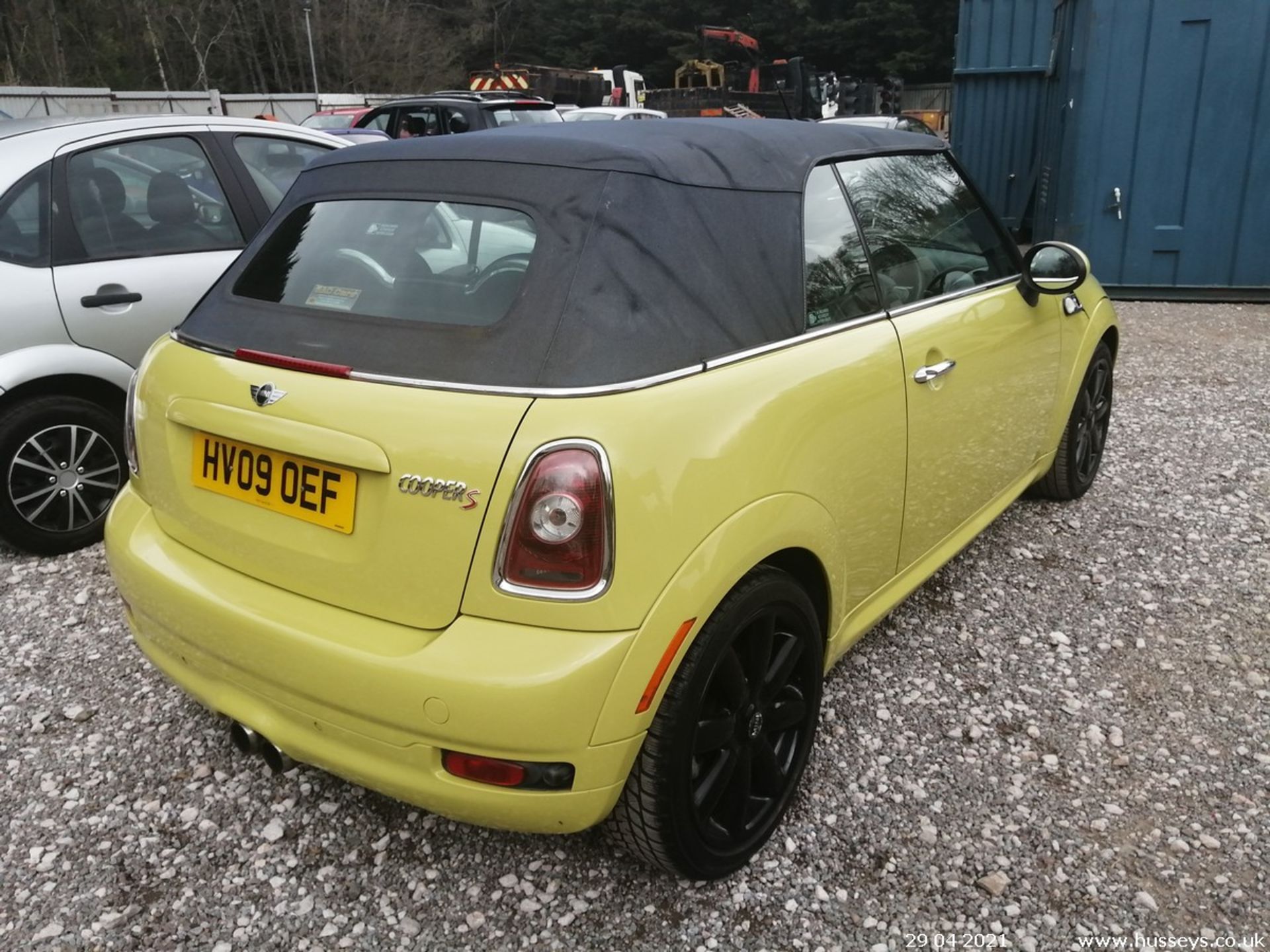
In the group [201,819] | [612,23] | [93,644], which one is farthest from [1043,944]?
[612,23]

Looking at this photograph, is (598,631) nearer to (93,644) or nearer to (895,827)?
(895,827)

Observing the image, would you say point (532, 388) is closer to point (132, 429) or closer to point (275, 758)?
point (275, 758)

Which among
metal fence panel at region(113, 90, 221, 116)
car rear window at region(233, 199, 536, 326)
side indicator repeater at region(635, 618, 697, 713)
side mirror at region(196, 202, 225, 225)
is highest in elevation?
A: metal fence panel at region(113, 90, 221, 116)

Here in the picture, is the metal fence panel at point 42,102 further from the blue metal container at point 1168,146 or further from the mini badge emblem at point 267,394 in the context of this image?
the mini badge emblem at point 267,394

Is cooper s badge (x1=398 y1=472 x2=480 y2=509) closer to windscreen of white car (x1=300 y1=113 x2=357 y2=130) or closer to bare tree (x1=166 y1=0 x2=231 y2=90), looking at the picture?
windscreen of white car (x1=300 y1=113 x2=357 y2=130)

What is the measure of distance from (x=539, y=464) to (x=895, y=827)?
1.37 metres

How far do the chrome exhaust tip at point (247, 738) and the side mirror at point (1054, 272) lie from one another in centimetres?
284

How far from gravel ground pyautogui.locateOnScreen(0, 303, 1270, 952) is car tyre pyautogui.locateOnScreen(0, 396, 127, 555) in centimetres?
38

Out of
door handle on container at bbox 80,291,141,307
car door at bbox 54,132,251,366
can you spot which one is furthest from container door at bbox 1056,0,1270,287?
door handle on container at bbox 80,291,141,307

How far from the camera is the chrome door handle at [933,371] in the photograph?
2.74 meters

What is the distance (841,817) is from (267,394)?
1717 mm

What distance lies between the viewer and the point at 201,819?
2.53 meters

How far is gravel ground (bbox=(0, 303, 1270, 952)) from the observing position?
86.3 inches

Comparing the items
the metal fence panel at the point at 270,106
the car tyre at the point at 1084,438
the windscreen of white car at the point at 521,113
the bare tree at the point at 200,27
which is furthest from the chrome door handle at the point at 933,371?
the bare tree at the point at 200,27
